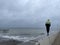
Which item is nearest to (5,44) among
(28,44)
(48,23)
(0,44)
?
(0,44)

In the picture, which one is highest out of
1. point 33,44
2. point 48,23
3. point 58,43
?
point 48,23

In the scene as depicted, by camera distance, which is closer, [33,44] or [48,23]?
[33,44]

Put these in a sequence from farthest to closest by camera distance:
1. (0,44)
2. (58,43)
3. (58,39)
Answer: (0,44) < (58,39) < (58,43)

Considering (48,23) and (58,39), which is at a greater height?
(48,23)

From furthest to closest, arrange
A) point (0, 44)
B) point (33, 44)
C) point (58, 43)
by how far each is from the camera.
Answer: point (0, 44), point (58, 43), point (33, 44)

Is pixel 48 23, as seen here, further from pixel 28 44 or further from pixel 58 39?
pixel 28 44

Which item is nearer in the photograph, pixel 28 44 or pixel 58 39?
pixel 28 44

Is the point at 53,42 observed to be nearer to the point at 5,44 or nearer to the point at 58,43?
the point at 58,43

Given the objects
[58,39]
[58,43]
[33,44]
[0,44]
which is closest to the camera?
[33,44]

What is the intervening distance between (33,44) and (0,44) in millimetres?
9443

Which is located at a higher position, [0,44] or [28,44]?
[0,44]

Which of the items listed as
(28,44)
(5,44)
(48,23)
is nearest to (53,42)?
(48,23)

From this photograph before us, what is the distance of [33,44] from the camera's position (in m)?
8.78

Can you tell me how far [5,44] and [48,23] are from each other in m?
4.44
